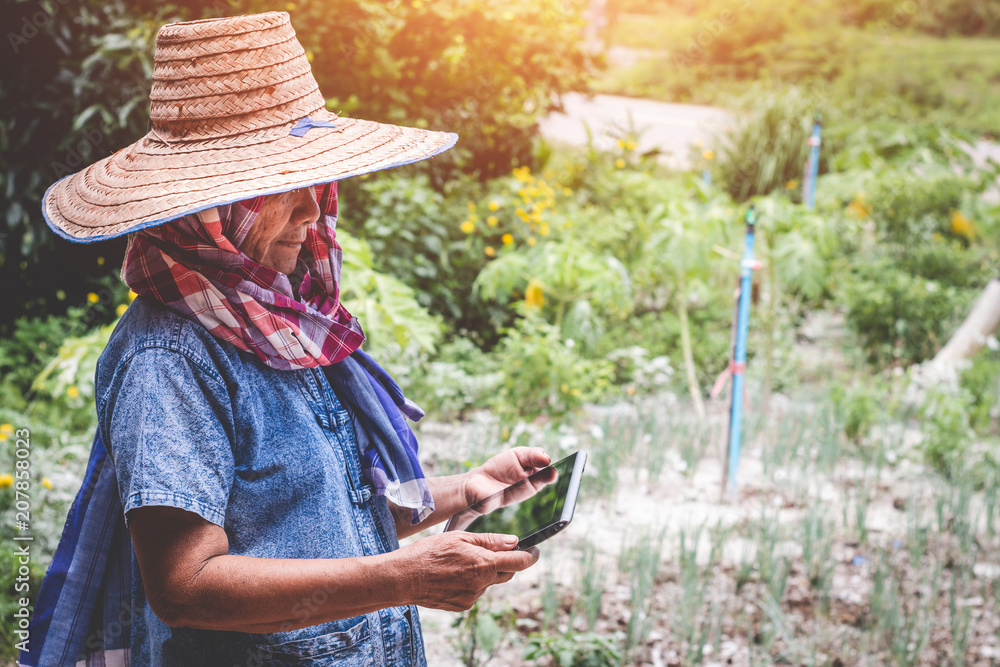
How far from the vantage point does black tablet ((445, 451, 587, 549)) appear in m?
1.18

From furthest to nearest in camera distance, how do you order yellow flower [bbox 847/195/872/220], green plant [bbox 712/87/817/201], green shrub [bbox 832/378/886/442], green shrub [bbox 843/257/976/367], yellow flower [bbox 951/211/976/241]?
1. green plant [bbox 712/87/817/201]
2. yellow flower [bbox 847/195/872/220]
3. yellow flower [bbox 951/211/976/241]
4. green shrub [bbox 843/257/976/367]
5. green shrub [bbox 832/378/886/442]

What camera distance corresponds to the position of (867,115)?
12.7 meters

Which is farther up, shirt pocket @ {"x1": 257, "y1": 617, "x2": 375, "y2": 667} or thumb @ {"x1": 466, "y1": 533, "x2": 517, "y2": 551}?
thumb @ {"x1": 466, "y1": 533, "x2": 517, "y2": 551}

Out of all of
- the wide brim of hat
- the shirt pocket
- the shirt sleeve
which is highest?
the wide brim of hat

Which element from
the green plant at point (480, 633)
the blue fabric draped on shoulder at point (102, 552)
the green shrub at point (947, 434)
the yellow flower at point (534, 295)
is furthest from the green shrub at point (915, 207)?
the blue fabric draped on shoulder at point (102, 552)

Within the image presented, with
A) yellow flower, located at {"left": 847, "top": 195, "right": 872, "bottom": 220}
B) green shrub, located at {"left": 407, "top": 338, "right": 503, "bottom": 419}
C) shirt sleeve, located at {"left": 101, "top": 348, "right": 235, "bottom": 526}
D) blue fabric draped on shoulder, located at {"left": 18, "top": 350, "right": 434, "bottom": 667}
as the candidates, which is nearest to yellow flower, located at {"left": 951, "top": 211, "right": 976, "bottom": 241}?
yellow flower, located at {"left": 847, "top": 195, "right": 872, "bottom": 220}

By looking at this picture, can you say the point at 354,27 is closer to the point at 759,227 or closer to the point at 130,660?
the point at 759,227

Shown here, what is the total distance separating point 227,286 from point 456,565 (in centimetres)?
47

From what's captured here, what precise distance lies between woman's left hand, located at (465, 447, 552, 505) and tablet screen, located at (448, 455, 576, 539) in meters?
0.04

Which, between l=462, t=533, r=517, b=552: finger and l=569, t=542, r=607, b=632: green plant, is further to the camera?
l=569, t=542, r=607, b=632: green plant

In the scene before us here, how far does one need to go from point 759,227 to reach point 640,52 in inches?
692

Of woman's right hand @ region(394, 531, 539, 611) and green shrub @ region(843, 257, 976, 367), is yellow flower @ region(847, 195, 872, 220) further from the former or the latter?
woman's right hand @ region(394, 531, 539, 611)

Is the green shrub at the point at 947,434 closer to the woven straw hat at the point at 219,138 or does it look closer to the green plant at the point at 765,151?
the woven straw hat at the point at 219,138

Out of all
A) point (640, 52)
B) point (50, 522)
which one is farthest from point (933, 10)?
point (50, 522)
